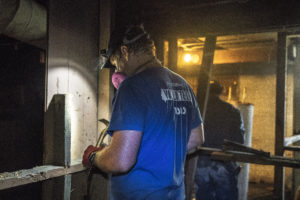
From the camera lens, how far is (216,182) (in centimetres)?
435

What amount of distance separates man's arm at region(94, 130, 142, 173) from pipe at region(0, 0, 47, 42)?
221cm

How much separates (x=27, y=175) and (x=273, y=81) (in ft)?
24.0

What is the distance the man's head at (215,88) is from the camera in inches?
180

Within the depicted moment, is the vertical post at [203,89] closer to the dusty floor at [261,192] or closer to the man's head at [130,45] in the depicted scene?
the man's head at [130,45]

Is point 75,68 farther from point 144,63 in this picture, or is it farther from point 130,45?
point 144,63

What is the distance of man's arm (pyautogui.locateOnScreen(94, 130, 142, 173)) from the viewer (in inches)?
66.0

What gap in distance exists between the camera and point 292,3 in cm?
318

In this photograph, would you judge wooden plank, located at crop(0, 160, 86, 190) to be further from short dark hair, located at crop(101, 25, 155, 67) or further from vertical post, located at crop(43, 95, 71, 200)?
short dark hair, located at crop(101, 25, 155, 67)

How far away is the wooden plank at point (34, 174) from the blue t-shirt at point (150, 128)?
1.05 metres

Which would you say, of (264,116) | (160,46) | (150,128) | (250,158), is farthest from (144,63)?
(264,116)

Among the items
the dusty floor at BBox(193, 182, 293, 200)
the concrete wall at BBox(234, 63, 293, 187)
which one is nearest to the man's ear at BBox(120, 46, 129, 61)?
the dusty floor at BBox(193, 182, 293, 200)

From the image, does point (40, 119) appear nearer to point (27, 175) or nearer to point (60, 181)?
point (60, 181)

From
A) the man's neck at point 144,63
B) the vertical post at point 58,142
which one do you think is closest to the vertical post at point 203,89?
the vertical post at point 58,142

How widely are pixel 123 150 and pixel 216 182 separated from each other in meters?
3.11
